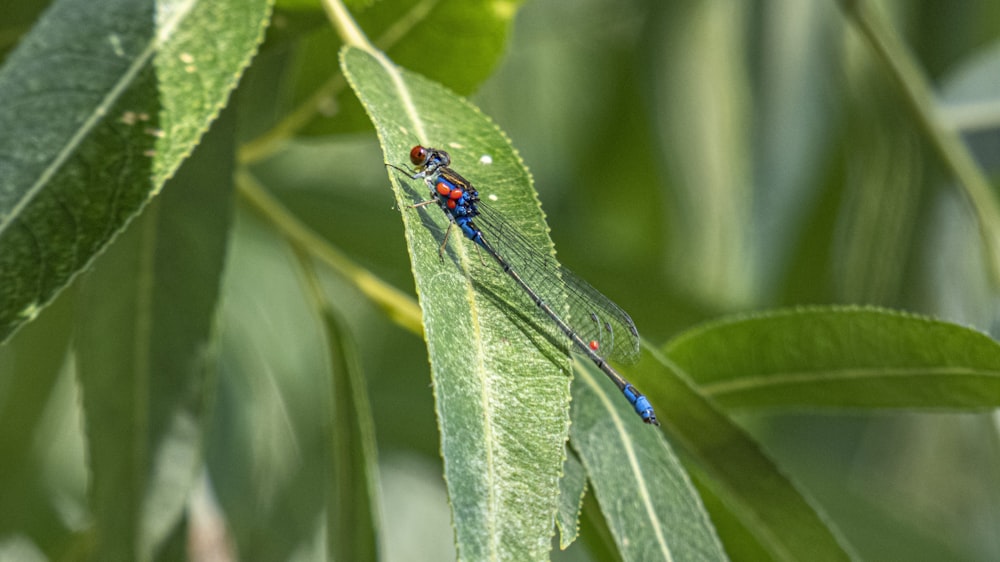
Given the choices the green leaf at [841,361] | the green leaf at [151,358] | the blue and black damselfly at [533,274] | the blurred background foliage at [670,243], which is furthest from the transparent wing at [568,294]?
the blurred background foliage at [670,243]


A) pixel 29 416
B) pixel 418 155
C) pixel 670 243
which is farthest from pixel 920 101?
pixel 29 416

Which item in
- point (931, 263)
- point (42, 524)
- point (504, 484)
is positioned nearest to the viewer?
point (504, 484)

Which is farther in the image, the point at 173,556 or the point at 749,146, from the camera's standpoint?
the point at 749,146

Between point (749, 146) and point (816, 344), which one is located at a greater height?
point (749, 146)

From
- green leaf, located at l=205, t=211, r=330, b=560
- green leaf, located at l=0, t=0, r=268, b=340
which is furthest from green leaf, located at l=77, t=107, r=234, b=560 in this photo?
green leaf, located at l=205, t=211, r=330, b=560

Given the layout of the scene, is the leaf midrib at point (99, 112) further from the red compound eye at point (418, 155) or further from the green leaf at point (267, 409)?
the green leaf at point (267, 409)

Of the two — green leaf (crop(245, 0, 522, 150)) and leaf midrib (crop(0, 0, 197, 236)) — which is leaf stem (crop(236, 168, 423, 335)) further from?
leaf midrib (crop(0, 0, 197, 236))

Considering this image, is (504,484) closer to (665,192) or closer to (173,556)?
(173,556)

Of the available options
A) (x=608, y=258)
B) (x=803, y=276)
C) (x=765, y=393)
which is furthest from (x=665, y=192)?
(x=765, y=393)
